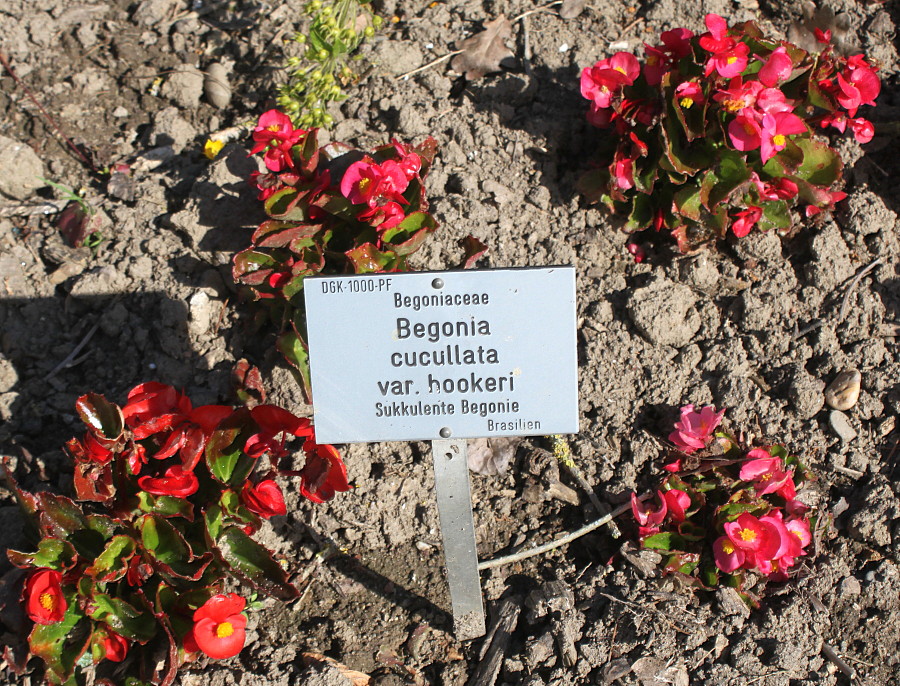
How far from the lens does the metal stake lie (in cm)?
218

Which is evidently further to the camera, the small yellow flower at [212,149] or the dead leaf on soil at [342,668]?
the small yellow flower at [212,149]

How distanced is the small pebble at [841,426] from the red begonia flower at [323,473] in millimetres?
1768

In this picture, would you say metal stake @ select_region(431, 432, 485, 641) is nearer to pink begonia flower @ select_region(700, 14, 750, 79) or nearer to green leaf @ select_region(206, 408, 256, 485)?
green leaf @ select_region(206, 408, 256, 485)

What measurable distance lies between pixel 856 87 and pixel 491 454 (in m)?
1.90

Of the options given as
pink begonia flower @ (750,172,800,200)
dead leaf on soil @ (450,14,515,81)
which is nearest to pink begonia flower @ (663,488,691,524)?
pink begonia flower @ (750,172,800,200)

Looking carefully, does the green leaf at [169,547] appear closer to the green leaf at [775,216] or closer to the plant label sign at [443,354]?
the plant label sign at [443,354]

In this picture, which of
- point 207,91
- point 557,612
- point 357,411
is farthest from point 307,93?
point 557,612

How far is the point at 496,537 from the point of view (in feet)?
8.91

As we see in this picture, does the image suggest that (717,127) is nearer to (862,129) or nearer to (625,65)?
(625,65)

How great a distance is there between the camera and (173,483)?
89.3 inches

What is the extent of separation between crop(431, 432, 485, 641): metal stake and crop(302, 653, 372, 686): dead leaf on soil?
362 millimetres

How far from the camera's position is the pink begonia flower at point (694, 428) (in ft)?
8.68

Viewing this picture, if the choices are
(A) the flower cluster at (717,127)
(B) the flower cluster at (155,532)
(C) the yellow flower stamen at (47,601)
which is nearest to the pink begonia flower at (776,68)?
(A) the flower cluster at (717,127)

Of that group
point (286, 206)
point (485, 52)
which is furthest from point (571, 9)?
point (286, 206)
